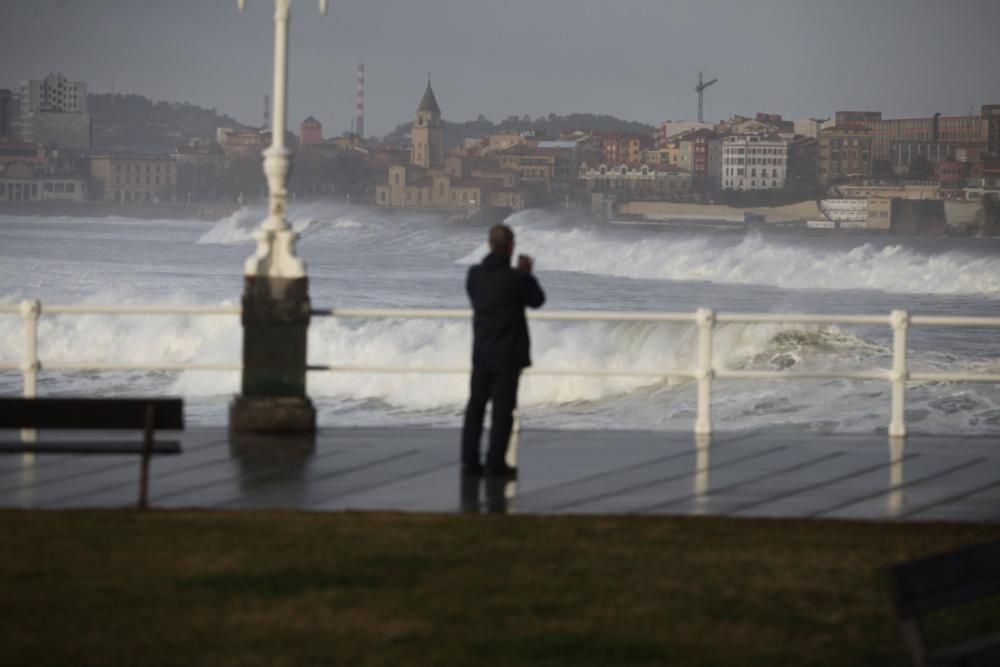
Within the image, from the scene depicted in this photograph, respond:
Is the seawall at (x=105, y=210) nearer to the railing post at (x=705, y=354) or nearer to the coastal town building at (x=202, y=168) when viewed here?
the coastal town building at (x=202, y=168)

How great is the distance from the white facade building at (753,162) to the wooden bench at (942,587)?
14125 centimetres

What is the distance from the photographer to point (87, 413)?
9727 mm

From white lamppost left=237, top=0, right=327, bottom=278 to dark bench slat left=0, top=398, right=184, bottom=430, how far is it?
318cm

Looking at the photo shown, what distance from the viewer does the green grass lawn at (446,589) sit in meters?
6.72

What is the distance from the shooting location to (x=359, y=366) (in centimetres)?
1320

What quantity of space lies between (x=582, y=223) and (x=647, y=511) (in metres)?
140

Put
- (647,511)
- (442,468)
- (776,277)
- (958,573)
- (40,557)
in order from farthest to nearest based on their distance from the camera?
(776,277)
(442,468)
(647,511)
(40,557)
(958,573)

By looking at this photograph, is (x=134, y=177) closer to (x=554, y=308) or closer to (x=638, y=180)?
(x=638, y=180)

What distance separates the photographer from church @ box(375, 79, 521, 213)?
154375 millimetres

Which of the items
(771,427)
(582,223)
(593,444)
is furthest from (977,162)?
(593,444)

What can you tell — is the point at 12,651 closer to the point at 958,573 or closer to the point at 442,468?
the point at 958,573

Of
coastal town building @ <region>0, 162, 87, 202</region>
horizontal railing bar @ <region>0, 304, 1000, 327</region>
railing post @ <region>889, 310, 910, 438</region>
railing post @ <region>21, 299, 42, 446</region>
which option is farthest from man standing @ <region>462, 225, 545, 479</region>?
coastal town building @ <region>0, 162, 87, 202</region>

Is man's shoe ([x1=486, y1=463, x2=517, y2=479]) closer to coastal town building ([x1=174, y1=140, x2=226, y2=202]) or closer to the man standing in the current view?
the man standing

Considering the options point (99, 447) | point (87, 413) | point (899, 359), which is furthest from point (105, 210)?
point (87, 413)
